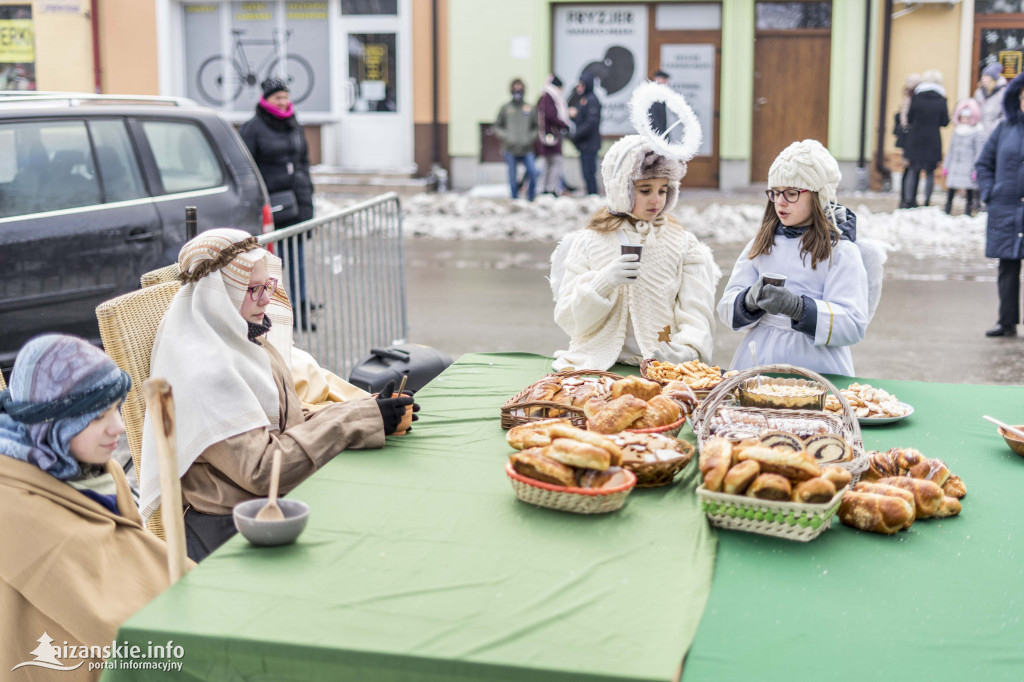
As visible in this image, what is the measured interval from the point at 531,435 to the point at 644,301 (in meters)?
1.72

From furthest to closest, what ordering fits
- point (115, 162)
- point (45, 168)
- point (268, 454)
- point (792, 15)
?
1. point (792, 15)
2. point (115, 162)
3. point (45, 168)
4. point (268, 454)

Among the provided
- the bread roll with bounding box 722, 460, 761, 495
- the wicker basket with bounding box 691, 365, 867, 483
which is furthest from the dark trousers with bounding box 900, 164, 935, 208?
the bread roll with bounding box 722, 460, 761, 495

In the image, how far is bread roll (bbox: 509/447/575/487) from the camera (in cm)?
268

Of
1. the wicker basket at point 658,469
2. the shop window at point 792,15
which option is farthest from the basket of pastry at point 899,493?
the shop window at point 792,15

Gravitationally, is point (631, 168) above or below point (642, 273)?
above

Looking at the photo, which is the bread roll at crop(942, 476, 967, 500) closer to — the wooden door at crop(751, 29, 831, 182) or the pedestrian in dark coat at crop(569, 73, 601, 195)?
the pedestrian in dark coat at crop(569, 73, 601, 195)

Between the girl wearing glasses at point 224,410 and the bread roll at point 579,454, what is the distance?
2.50 ft

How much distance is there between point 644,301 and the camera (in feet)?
15.0

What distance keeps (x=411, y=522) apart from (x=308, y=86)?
63.5 feet

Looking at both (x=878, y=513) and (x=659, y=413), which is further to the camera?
(x=659, y=413)

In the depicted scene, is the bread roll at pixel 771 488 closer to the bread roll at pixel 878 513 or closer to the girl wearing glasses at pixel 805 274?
the bread roll at pixel 878 513

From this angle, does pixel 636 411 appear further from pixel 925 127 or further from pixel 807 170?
pixel 925 127

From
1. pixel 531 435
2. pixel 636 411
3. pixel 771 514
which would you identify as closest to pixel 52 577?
pixel 531 435

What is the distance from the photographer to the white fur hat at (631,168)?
4.46 metres
